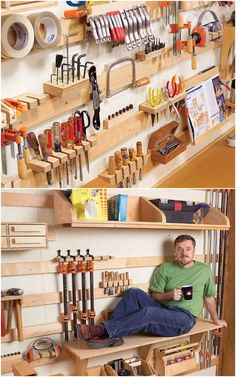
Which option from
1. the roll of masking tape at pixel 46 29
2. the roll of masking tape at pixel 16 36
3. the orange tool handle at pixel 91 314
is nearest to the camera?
the roll of masking tape at pixel 16 36

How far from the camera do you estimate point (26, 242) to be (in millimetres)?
2445

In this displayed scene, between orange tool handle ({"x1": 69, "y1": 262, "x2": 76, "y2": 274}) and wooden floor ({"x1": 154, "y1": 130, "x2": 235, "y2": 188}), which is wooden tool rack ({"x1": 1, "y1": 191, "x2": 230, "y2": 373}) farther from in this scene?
wooden floor ({"x1": 154, "y1": 130, "x2": 235, "y2": 188})

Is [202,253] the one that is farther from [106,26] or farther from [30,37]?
[30,37]

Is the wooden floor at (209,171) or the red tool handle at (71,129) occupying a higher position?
the red tool handle at (71,129)

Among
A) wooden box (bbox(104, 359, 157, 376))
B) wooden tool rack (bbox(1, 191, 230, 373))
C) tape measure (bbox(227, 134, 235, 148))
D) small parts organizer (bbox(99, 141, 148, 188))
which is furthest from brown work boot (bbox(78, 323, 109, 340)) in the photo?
tape measure (bbox(227, 134, 235, 148))

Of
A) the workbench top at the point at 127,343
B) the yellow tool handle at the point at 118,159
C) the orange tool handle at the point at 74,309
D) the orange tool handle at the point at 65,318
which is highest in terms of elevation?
the yellow tool handle at the point at 118,159

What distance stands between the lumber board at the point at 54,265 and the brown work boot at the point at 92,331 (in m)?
0.30

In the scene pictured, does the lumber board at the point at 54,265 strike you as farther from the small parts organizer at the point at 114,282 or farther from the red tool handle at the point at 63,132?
the red tool handle at the point at 63,132

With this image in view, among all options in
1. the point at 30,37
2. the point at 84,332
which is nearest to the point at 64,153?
the point at 30,37

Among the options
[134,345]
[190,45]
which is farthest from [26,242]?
[190,45]

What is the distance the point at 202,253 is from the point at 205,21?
1616 millimetres

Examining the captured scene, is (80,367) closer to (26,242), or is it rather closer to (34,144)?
(26,242)

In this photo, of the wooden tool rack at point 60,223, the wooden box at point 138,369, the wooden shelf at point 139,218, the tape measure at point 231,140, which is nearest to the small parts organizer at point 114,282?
the wooden tool rack at point 60,223

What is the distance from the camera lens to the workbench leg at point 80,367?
2732 millimetres
